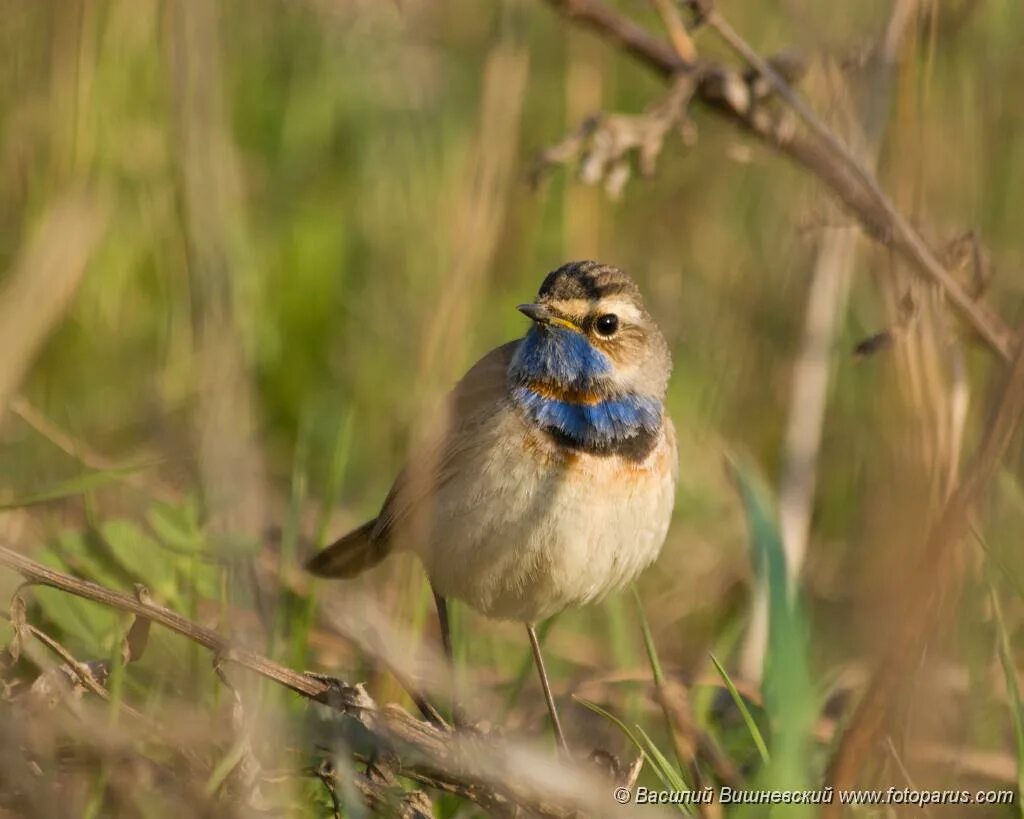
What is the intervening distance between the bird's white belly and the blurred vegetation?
26 cm

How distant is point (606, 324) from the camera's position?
4418 millimetres

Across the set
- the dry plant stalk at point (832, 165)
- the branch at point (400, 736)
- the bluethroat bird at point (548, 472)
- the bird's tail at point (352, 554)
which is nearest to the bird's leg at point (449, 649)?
the bluethroat bird at point (548, 472)

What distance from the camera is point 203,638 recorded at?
2.99 m

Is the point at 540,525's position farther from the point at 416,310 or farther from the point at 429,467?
the point at 416,310

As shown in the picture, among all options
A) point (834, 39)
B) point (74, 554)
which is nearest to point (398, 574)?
point (74, 554)

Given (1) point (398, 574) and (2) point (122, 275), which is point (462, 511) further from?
(2) point (122, 275)

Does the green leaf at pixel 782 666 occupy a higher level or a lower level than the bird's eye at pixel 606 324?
lower

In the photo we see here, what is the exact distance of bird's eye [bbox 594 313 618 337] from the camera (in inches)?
173

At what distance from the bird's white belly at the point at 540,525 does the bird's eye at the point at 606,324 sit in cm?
42

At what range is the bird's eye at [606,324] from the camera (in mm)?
4398

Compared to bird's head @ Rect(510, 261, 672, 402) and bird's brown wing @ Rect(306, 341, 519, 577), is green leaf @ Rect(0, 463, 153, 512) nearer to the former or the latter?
bird's brown wing @ Rect(306, 341, 519, 577)

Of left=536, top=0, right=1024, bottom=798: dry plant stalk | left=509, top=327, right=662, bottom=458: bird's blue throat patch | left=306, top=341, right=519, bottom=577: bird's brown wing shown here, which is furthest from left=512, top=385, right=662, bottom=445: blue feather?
left=536, top=0, right=1024, bottom=798: dry plant stalk

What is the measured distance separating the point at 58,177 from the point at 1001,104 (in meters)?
3.36

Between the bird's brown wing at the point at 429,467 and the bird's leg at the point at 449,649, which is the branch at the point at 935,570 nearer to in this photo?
the bird's leg at the point at 449,649
